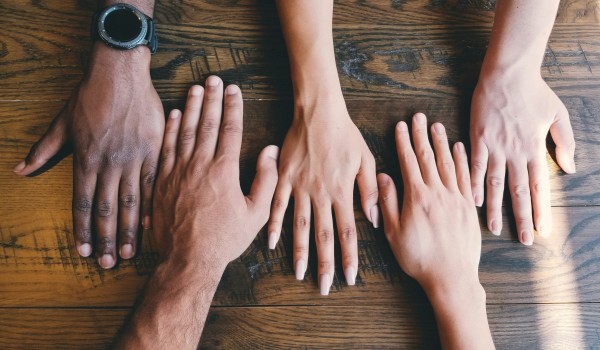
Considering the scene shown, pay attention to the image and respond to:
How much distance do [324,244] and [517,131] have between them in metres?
0.52

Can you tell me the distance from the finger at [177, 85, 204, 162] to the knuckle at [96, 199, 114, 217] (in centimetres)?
19

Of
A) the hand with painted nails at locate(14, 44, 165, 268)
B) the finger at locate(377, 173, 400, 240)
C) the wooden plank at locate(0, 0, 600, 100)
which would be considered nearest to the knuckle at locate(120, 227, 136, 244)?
the hand with painted nails at locate(14, 44, 165, 268)

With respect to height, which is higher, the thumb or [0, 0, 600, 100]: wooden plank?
[0, 0, 600, 100]: wooden plank

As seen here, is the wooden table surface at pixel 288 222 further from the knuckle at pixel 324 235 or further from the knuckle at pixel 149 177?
the knuckle at pixel 149 177

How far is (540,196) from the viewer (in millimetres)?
1038

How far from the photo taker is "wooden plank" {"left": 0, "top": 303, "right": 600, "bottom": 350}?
987 mm

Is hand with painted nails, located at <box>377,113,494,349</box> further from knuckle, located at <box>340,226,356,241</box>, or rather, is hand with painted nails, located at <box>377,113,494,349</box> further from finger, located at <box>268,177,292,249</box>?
finger, located at <box>268,177,292,249</box>

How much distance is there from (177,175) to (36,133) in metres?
0.36

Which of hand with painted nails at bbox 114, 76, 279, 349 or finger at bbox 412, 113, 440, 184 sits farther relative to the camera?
finger at bbox 412, 113, 440, 184

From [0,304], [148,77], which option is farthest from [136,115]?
[0,304]

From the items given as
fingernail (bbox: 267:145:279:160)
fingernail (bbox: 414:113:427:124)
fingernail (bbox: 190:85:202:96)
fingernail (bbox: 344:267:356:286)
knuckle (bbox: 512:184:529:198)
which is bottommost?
fingernail (bbox: 344:267:356:286)

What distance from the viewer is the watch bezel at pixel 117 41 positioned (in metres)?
1.01

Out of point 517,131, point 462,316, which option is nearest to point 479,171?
point 517,131

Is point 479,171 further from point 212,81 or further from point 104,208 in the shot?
point 104,208
